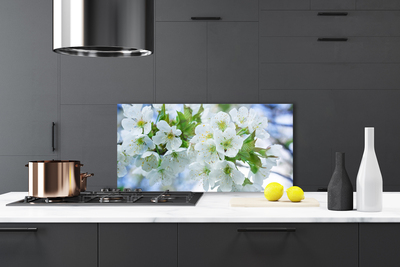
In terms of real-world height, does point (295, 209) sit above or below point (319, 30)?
below

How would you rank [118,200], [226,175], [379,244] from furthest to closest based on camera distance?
1. [226,175]
2. [118,200]
3. [379,244]

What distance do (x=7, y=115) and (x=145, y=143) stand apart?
4.06 feet

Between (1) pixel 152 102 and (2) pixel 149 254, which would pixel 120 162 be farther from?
(2) pixel 149 254

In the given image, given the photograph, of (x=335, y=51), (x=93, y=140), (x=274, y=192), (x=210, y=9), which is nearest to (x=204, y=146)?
(x=93, y=140)

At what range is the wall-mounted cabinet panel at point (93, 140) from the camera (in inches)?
140

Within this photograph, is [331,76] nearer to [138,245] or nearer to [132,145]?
[132,145]

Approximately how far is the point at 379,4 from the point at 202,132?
6.16 feet

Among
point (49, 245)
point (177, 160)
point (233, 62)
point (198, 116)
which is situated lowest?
point (49, 245)

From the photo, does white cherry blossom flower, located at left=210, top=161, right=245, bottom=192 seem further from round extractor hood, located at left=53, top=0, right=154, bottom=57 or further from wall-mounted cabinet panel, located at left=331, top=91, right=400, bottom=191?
round extractor hood, located at left=53, top=0, right=154, bottom=57

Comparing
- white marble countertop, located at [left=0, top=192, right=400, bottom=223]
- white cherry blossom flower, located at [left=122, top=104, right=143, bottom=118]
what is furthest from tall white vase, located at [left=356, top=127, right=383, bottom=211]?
white cherry blossom flower, located at [left=122, top=104, right=143, bottom=118]

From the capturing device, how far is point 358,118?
3549mm

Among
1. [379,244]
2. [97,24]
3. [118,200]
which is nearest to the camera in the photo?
[379,244]

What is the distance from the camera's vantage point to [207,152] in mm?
3570

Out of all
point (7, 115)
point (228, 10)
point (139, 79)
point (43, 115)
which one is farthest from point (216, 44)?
point (7, 115)
